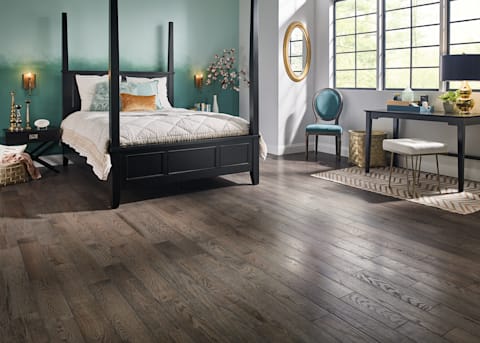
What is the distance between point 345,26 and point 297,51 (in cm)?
75

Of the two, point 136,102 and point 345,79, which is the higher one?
point 345,79

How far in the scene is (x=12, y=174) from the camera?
5180mm

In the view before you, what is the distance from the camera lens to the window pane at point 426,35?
18.1ft

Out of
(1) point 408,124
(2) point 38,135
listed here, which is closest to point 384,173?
(1) point 408,124

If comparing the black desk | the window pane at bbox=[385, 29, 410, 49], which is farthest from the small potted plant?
the window pane at bbox=[385, 29, 410, 49]

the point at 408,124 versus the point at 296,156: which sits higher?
the point at 408,124

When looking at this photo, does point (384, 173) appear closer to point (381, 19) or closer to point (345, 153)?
point (345, 153)

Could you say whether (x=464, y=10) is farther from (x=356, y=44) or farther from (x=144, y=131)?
(x=144, y=131)

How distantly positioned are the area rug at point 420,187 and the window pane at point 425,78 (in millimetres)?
1035

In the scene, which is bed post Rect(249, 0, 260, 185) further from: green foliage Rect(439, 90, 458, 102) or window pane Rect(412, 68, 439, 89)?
window pane Rect(412, 68, 439, 89)

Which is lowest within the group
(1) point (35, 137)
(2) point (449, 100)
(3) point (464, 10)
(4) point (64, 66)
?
(1) point (35, 137)

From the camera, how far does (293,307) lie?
236 centimetres

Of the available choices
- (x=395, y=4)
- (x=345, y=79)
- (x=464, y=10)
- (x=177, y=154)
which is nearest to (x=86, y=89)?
(x=177, y=154)

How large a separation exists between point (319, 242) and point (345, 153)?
365 cm
